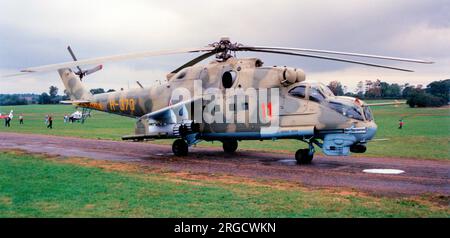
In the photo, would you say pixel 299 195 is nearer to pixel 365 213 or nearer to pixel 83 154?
pixel 365 213

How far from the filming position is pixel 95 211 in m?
9.59

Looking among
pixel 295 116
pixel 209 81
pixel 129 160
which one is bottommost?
pixel 129 160

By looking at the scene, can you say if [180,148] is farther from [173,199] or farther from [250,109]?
[173,199]

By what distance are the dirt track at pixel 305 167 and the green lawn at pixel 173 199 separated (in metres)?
1.46

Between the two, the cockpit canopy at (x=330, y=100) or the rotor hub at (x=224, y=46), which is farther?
the rotor hub at (x=224, y=46)

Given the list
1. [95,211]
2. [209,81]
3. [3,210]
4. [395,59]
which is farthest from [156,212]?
[209,81]

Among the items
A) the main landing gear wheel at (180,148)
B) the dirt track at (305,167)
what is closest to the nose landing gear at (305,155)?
the dirt track at (305,167)

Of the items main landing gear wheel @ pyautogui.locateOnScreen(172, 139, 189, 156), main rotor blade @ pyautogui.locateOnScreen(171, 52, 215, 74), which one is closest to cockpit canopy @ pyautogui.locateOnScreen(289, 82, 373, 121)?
main rotor blade @ pyautogui.locateOnScreen(171, 52, 215, 74)

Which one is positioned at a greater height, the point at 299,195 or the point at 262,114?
the point at 262,114

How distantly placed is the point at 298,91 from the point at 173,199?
28.9ft

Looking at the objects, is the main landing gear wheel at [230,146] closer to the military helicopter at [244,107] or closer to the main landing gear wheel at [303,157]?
the military helicopter at [244,107]

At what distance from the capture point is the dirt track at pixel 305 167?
43.3ft

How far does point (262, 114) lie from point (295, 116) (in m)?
1.61

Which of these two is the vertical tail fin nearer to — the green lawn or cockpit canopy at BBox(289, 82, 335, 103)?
the green lawn
